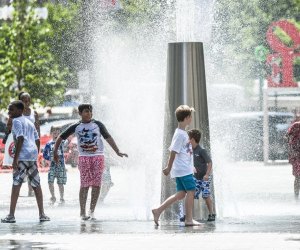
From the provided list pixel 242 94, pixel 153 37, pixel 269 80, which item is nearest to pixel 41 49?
pixel 153 37

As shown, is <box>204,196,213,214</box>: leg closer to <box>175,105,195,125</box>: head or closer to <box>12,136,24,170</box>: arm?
<box>175,105,195,125</box>: head

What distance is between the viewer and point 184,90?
16.9 m

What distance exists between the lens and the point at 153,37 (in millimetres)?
47156

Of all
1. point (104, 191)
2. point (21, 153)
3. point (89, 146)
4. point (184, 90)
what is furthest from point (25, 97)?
point (104, 191)

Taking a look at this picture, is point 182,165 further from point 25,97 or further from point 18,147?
point 25,97

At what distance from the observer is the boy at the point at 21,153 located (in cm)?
1655

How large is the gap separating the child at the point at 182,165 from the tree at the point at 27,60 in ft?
97.7

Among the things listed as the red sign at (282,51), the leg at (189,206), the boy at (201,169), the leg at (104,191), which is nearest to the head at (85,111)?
the boy at (201,169)

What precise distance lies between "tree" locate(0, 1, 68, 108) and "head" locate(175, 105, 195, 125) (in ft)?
98.1

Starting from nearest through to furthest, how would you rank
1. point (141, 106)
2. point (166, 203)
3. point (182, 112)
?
point (182, 112), point (166, 203), point (141, 106)

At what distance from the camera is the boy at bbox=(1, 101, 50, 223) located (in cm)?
1655

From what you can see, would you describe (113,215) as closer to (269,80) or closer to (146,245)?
(146,245)

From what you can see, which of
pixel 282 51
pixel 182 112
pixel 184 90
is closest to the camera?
pixel 182 112

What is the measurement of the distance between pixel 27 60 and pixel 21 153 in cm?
2989
